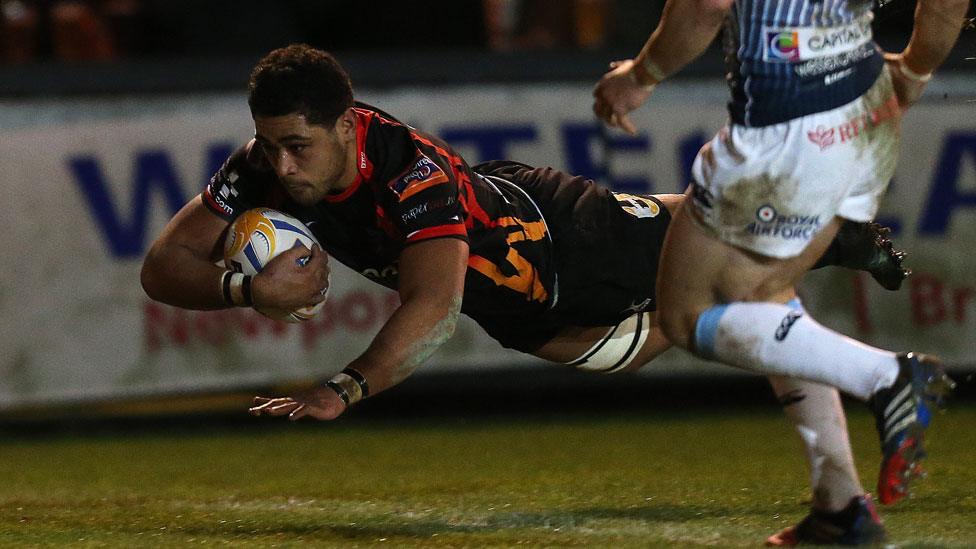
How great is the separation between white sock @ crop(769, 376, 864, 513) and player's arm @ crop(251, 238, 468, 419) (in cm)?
107

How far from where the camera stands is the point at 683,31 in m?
3.99

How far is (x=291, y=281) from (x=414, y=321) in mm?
599

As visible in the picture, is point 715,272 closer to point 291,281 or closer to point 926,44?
point 926,44

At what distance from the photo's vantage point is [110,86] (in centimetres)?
853

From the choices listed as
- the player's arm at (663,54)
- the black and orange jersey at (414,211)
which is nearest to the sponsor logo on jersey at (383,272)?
the black and orange jersey at (414,211)

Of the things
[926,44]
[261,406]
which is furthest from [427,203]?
[926,44]

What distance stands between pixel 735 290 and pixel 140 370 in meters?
Answer: 5.26

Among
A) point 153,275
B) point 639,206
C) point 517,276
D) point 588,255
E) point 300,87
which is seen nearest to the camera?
point 300,87

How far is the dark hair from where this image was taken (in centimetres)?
477

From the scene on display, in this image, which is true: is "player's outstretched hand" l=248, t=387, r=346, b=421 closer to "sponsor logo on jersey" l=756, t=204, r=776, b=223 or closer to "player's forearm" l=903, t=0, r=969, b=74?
"sponsor logo on jersey" l=756, t=204, r=776, b=223

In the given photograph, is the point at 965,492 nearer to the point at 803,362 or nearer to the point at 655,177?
the point at 803,362

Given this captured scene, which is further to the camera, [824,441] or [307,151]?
[307,151]

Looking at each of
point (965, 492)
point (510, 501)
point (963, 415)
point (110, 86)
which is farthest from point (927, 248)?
point (110, 86)

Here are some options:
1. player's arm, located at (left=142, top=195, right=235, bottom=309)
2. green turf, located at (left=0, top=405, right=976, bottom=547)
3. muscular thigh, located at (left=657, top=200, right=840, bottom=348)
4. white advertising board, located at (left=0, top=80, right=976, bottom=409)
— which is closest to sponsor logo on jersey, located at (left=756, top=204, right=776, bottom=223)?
muscular thigh, located at (left=657, top=200, right=840, bottom=348)
